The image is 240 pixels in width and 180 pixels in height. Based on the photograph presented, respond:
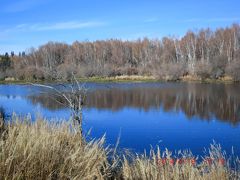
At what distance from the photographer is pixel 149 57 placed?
234 ft

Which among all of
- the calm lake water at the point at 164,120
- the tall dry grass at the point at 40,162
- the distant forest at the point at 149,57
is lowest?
the calm lake water at the point at 164,120

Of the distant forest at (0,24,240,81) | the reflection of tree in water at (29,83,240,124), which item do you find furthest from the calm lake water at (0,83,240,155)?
the distant forest at (0,24,240,81)

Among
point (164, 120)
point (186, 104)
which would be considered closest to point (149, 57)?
point (186, 104)

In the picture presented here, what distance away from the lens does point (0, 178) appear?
287 centimetres

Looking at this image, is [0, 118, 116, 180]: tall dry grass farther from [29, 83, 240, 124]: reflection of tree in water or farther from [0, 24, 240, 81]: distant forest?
[0, 24, 240, 81]: distant forest

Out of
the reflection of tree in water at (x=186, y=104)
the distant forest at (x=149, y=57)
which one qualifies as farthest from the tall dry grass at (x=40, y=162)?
the distant forest at (x=149, y=57)

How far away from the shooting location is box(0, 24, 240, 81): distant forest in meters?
51.6

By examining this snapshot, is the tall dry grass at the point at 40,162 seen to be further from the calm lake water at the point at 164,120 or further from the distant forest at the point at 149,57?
the distant forest at the point at 149,57

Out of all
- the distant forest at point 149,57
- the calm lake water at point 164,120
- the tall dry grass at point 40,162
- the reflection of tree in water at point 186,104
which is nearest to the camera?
the tall dry grass at point 40,162

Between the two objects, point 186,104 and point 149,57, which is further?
point 149,57

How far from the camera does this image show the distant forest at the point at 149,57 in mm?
51625

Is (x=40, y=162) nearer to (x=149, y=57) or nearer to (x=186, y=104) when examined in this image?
(x=186, y=104)

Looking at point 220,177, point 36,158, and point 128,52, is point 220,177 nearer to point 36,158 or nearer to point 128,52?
point 36,158

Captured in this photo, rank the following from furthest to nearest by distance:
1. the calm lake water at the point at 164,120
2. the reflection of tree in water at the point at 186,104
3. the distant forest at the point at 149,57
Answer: the distant forest at the point at 149,57
the reflection of tree in water at the point at 186,104
the calm lake water at the point at 164,120
